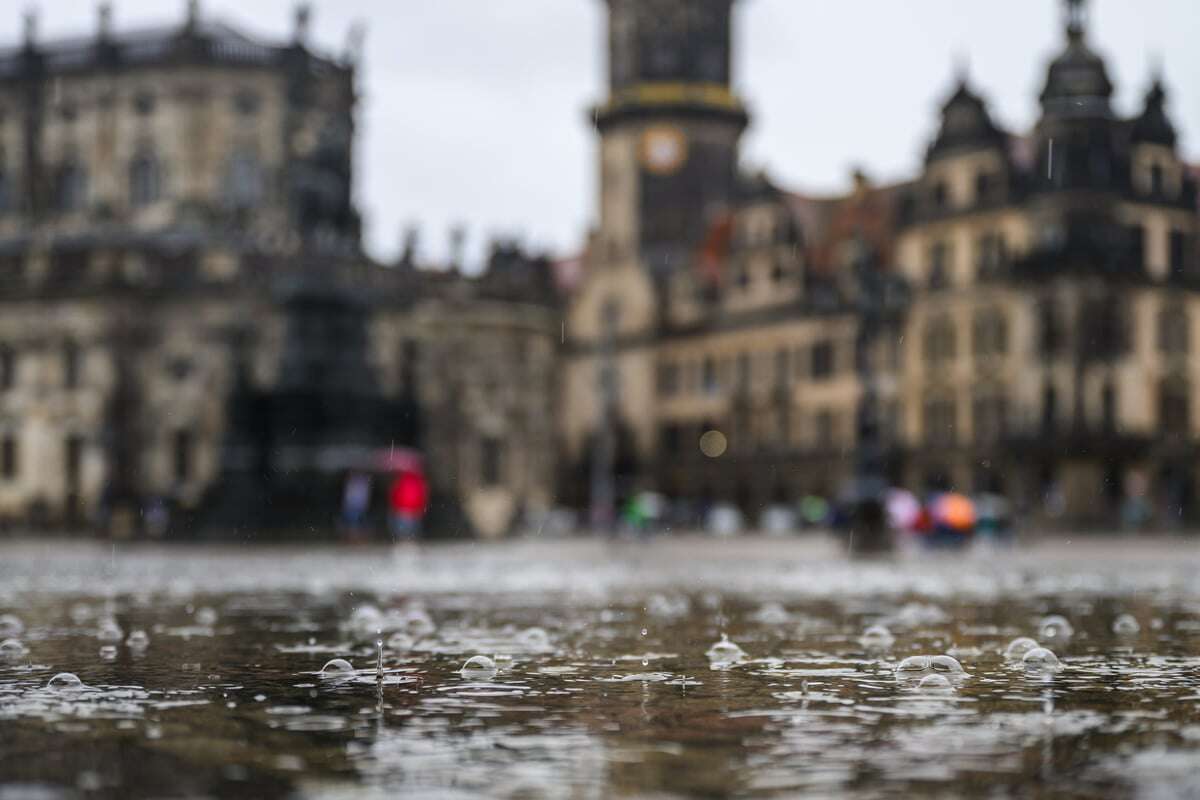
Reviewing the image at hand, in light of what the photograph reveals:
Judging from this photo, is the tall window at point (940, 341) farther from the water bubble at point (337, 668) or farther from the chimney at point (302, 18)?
the water bubble at point (337, 668)

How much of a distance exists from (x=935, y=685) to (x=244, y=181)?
6752cm

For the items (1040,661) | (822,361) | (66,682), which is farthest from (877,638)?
(822,361)

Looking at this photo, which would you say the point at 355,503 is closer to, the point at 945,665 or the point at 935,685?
the point at 945,665

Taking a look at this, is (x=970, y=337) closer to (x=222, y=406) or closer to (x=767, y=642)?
(x=222, y=406)

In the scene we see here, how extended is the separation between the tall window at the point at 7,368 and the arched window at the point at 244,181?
984 centimetres

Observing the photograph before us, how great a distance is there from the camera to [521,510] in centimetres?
7081

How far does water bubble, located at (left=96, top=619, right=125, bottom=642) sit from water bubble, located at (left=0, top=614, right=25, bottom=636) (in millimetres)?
426

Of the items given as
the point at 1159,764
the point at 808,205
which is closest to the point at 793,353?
the point at 808,205

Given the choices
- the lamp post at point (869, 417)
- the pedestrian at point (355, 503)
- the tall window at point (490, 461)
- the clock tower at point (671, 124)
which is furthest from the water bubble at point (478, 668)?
the clock tower at point (671, 124)

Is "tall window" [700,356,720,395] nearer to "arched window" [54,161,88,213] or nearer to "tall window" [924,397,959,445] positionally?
"tall window" [924,397,959,445]

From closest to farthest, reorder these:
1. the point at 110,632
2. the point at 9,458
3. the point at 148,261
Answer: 1. the point at 110,632
2. the point at 148,261
3. the point at 9,458

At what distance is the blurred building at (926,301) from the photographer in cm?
6003

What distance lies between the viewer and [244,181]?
7231 cm

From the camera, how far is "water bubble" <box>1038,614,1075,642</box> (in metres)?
10.2
